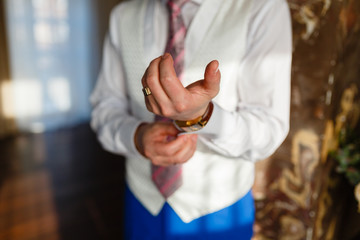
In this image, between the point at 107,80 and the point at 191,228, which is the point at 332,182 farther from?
the point at 107,80

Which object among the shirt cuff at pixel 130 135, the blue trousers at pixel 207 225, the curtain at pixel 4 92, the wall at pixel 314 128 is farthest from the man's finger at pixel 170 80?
the curtain at pixel 4 92

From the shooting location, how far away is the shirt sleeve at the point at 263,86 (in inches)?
24.2

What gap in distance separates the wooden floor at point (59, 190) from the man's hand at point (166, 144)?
5.05 ft

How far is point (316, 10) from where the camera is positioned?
3.13ft

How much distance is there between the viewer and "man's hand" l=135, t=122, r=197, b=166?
22.2 inches

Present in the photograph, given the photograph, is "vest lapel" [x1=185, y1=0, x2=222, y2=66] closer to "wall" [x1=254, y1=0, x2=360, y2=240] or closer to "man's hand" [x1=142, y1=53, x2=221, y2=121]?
"man's hand" [x1=142, y1=53, x2=221, y2=121]

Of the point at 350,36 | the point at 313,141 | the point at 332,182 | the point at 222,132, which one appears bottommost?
the point at 332,182

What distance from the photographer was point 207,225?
2.49 ft

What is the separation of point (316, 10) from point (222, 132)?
60 cm

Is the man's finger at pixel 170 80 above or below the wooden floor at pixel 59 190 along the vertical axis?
above

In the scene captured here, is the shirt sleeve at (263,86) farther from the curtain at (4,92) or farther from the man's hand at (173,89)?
the curtain at (4,92)

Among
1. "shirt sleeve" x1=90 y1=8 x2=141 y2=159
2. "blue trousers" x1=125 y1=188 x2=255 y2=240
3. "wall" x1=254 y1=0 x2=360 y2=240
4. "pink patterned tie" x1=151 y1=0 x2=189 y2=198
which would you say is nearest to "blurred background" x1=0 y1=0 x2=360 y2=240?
"wall" x1=254 y1=0 x2=360 y2=240

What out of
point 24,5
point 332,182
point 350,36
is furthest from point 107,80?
point 24,5

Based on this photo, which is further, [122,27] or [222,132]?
[122,27]
